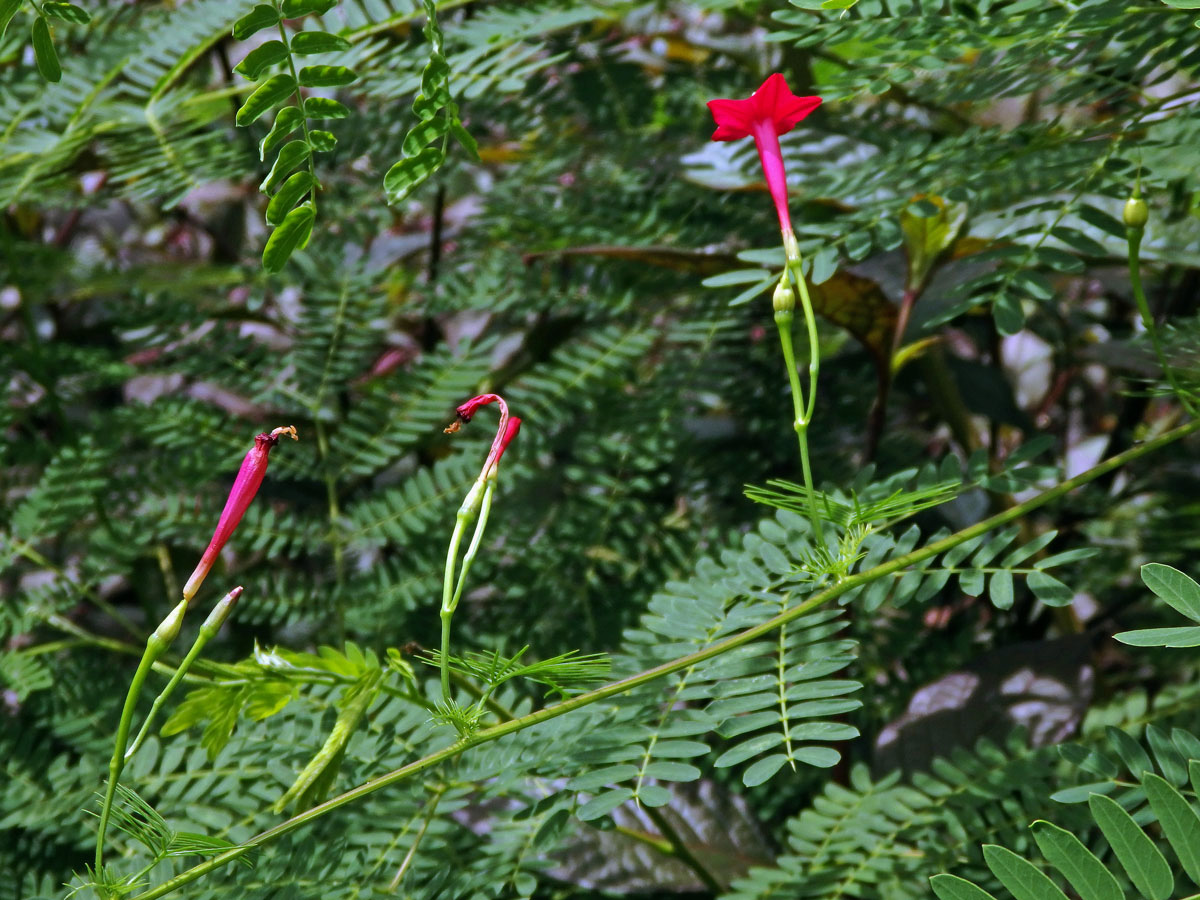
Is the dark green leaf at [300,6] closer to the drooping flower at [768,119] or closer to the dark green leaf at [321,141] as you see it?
the dark green leaf at [321,141]

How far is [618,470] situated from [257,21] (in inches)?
21.9

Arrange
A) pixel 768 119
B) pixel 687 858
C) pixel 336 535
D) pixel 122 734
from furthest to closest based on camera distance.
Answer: pixel 336 535 < pixel 687 858 < pixel 768 119 < pixel 122 734

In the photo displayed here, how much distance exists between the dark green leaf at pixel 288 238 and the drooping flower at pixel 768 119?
20 cm

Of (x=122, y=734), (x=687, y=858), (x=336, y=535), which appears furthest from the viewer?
(x=336, y=535)

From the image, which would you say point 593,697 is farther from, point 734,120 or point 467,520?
point 734,120

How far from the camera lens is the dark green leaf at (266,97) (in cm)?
46

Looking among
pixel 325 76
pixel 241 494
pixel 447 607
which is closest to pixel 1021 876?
pixel 447 607

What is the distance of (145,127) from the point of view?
922mm

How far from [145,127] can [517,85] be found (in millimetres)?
378

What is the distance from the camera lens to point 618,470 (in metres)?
0.93

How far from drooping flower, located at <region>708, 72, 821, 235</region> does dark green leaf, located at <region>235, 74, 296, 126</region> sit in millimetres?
199

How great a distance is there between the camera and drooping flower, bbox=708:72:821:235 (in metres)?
0.51

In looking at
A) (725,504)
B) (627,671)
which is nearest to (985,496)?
(725,504)

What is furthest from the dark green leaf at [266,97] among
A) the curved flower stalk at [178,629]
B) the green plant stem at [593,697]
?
the green plant stem at [593,697]
